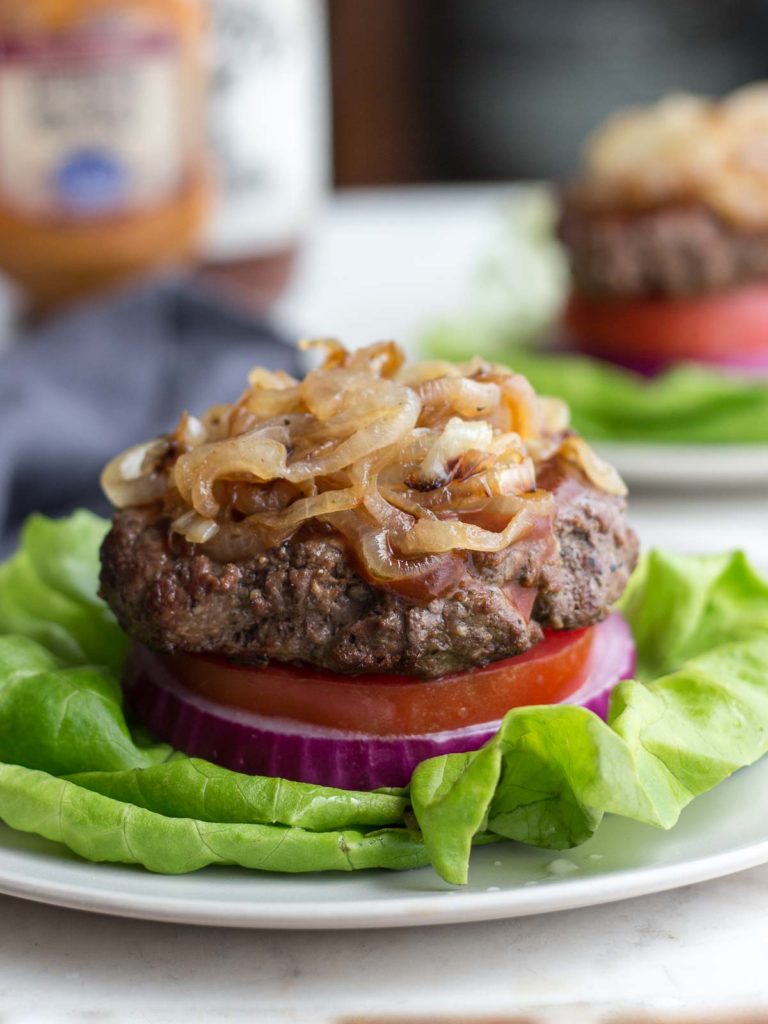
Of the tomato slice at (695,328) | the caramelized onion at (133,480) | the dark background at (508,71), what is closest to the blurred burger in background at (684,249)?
the tomato slice at (695,328)

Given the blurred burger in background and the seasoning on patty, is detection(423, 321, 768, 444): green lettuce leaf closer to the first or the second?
the blurred burger in background

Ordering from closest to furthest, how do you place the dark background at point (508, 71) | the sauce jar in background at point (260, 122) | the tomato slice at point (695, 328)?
1. the tomato slice at point (695, 328)
2. the sauce jar in background at point (260, 122)
3. the dark background at point (508, 71)

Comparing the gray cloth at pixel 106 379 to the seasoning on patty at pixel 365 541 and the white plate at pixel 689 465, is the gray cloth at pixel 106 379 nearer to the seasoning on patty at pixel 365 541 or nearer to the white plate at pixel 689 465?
the white plate at pixel 689 465

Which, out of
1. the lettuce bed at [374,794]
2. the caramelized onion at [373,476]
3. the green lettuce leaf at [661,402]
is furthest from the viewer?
the green lettuce leaf at [661,402]

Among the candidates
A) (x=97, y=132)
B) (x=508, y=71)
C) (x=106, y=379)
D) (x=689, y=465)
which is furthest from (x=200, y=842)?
(x=508, y=71)

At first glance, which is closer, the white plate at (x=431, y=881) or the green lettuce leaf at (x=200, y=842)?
the white plate at (x=431, y=881)

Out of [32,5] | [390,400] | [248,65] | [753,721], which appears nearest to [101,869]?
[390,400]

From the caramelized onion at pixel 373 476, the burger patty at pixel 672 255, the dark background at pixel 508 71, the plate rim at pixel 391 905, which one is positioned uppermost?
the caramelized onion at pixel 373 476

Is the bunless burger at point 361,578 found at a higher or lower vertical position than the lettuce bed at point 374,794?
higher

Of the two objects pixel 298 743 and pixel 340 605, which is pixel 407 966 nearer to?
pixel 298 743
